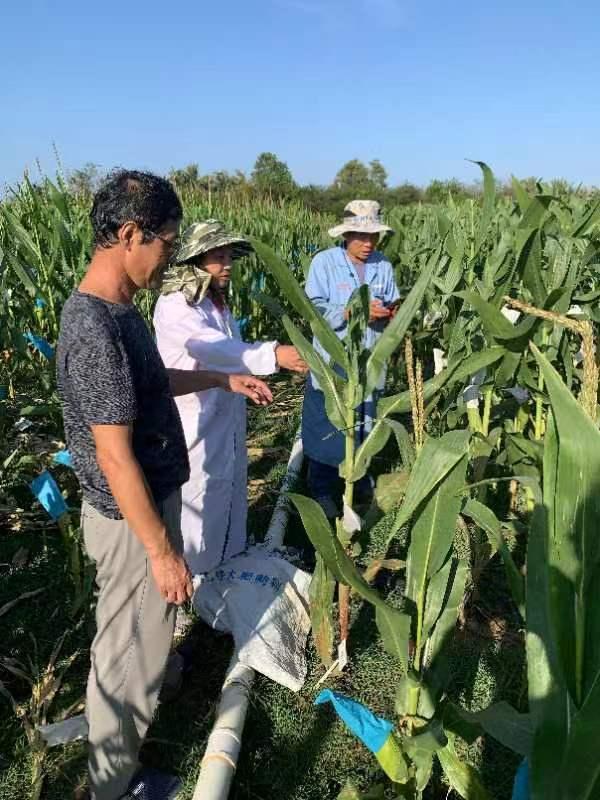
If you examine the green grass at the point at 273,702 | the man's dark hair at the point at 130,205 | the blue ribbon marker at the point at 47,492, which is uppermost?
the man's dark hair at the point at 130,205

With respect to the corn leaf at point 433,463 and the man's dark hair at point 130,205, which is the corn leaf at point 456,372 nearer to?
the corn leaf at point 433,463

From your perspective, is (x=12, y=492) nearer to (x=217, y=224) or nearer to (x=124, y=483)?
(x=217, y=224)

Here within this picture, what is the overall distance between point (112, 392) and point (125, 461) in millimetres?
165

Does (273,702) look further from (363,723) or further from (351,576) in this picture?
(351,576)

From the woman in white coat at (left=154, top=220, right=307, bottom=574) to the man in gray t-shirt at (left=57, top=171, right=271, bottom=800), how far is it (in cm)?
61

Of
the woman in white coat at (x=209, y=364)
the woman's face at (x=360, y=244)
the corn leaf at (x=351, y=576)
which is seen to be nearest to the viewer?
the corn leaf at (x=351, y=576)

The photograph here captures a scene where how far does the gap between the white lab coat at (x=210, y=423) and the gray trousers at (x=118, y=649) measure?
78cm

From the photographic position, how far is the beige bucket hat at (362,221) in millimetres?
3523

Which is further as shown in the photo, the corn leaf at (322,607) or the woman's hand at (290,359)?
the woman's hand at (290,359)

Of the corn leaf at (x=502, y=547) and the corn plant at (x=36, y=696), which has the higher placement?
the corn leaf at (x=502, y=547)

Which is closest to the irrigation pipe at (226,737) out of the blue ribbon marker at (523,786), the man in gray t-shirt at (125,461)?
the man in gray t-shirt at (125,461)

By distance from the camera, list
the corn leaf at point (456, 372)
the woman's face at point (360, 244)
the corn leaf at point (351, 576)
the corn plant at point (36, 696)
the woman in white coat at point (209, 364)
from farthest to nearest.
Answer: the woman's face at point (360, 244)
the woman in white coat at point (209, 364)
the corn leaf at point (456, 372)
the corn plant at point (36, 696)
the corn leaf at point (351, 576)

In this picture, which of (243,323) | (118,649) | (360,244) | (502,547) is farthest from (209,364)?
(243,323)

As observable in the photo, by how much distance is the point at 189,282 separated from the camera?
2.44 meters
